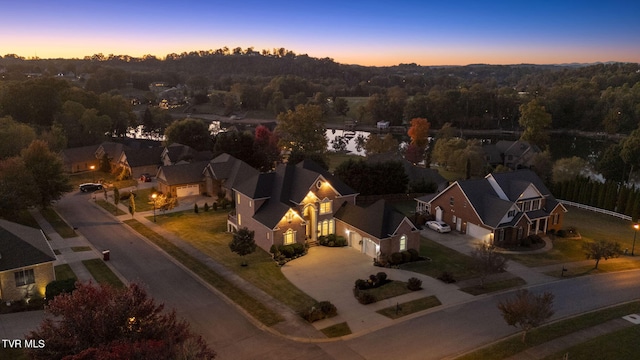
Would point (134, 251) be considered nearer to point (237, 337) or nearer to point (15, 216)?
point (15, 216)

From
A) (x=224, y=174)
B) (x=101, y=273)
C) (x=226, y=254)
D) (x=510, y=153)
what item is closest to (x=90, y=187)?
(x=224, y=174)

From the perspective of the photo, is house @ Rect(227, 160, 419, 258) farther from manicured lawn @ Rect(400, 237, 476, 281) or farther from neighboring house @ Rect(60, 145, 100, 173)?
neighboring house @ Rect(60, 145, 100, 173)

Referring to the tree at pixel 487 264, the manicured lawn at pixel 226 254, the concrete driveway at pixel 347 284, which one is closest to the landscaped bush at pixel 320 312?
the concrete driveway at pixel 347 284

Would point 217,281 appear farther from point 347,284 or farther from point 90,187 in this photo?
point 90,187

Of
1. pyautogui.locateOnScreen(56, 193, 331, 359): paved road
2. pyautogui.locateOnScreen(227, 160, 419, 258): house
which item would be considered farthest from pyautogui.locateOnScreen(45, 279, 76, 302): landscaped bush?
pyautogui.locateOnScreen(227, 160, 419, 258): house

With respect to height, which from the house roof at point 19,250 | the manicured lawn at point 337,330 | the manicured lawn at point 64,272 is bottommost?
the manicured lawn at point 337,330

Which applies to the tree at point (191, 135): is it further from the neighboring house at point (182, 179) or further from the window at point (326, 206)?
the window at point (326, 206)

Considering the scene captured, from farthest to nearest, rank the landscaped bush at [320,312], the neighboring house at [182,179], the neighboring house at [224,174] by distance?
the neighboring house at [182,179] → the neighboring house at [224,174] → the landscaped bush at [320,312]
